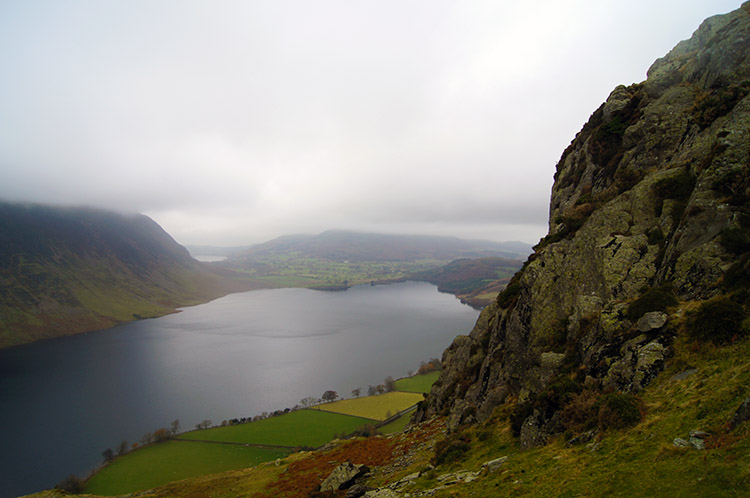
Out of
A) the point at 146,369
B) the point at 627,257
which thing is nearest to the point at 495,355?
the point at 627,257

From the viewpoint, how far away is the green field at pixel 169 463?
62.9 meters

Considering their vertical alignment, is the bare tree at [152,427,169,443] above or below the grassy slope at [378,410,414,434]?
below

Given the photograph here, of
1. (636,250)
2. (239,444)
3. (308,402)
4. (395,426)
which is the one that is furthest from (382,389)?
(636,250)

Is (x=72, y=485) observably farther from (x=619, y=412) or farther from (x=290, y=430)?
(x=619, y=412)

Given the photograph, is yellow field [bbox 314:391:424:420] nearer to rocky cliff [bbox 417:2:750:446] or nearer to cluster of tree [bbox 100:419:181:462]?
cluster of tree [bbox 100:419:181:462]

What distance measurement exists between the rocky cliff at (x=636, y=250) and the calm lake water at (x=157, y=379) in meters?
90.5

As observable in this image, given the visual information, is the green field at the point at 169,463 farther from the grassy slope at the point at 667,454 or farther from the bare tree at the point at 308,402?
the grassy slope at the point at 667,454

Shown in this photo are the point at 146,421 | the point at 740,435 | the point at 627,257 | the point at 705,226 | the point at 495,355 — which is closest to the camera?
the point at 740,435

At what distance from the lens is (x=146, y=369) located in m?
137

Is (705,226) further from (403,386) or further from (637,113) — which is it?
(403,386)

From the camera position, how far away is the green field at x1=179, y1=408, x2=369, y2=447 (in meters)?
75.6

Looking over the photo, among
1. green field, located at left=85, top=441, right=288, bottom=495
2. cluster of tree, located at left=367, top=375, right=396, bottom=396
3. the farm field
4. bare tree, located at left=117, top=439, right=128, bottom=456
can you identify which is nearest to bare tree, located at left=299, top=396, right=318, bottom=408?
the farm field

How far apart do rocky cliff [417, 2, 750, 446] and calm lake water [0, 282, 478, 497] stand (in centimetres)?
9049

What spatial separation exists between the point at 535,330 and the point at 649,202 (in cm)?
1298
